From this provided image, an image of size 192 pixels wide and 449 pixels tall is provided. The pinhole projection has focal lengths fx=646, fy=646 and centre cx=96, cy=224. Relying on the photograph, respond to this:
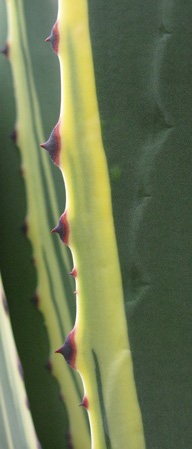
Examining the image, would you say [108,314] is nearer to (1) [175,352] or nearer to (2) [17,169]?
(1) [175,352]

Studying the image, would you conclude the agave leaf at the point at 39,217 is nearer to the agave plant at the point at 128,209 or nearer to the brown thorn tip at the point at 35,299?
the brown thorn tip at the point at 35,299

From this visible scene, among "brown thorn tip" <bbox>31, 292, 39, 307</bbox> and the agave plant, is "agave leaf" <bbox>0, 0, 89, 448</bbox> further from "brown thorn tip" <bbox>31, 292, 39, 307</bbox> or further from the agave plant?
the agave plant

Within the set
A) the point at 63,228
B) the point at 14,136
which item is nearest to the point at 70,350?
the point at 63,228

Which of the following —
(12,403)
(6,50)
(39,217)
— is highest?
(6,50)

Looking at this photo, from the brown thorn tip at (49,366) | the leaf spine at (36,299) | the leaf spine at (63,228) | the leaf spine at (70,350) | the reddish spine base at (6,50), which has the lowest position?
the brown thorn tip at (49,366)

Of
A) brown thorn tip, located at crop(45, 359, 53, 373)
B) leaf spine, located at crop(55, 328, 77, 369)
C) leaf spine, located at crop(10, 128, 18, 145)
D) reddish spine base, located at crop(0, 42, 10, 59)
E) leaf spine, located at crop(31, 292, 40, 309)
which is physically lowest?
brown thorn tip, located at crop(45, 359, 53, 373)

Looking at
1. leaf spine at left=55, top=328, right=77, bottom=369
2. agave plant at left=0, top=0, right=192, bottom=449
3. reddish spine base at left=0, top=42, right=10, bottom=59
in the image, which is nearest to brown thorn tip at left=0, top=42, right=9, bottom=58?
reddish spine base at left=0, top=42, right=10, bottom=59

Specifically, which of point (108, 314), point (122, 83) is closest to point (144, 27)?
point (122, 83)

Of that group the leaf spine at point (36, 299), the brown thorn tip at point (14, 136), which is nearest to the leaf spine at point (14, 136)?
the brown thorn tip at point (14, 136)

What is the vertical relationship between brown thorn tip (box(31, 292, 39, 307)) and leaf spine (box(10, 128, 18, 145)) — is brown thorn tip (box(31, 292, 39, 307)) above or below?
below

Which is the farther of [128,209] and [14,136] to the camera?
[14,136]

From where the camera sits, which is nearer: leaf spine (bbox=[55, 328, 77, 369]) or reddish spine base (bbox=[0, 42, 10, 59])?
leaf spine (bbox=[55, 328, 77, 369])

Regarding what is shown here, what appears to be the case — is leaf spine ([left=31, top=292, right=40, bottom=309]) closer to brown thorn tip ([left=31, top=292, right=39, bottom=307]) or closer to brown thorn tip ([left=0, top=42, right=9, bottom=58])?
brown thorn tip ([left=31, top=292, right=39, bottom=307])

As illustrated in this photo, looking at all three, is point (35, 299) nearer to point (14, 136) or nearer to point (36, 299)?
point (36, 299)
